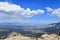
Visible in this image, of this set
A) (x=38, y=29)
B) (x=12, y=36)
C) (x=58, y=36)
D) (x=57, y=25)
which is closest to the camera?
(x=12, y=36)

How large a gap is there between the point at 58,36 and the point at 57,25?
6.58 meters

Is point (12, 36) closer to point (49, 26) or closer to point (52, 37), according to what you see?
point (52, 37)

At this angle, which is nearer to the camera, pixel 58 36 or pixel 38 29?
pixel 58 36

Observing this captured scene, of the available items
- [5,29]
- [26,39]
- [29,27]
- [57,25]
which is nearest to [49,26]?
[57,25]

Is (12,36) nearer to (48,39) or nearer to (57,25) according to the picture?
(48,39)

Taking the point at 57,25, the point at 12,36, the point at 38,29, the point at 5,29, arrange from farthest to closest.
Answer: the point at 57,25, the point at 38,29, the point at 5,29, the point at 12,36

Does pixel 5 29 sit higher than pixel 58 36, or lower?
higher

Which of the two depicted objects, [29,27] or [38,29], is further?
[38,29]

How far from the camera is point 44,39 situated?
477 inches

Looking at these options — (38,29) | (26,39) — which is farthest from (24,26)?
(26,39)

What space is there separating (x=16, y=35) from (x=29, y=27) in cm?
430

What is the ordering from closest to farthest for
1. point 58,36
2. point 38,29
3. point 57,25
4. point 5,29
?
1. point 58,36
2. point 5,29
3. point 38,29
4. point 57,25

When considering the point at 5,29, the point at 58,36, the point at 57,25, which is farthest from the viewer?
the point at 57,25

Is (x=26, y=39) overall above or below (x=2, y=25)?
below
